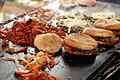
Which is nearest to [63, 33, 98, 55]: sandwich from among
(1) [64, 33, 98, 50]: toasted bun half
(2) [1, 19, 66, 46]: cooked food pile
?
(1) [64, 33, 98, 50]: toasted bun half

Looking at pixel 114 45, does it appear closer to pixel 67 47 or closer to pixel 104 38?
pixel 104 38

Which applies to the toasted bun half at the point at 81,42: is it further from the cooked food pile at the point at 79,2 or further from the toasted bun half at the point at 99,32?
the cooked food pile at the point at 79,2

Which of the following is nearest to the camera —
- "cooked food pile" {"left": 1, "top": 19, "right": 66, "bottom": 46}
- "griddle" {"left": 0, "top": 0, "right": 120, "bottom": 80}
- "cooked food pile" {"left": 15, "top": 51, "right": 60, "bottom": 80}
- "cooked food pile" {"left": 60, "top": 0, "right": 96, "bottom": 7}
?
"cooked food pile" {"left": 15, "top": 51, "right": 60, "bottom": 80}

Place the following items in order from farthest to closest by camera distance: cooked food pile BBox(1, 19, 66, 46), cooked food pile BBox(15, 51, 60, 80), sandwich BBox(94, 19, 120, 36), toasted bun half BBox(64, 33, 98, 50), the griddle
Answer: sandwich BBox(94, 19, 120, 36)
cooked food pile BBox(1, 19, 66, 46)
toasted bun half BBox(64, 33, 98, 50)
the griddle
cooked food pile BBox(15, 51, 60, 80)

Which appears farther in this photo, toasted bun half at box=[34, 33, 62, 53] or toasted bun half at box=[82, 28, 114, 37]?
toasted bun half at box=[82, 28, 114, 37]

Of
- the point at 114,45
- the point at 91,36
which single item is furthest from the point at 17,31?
the point at 114,45

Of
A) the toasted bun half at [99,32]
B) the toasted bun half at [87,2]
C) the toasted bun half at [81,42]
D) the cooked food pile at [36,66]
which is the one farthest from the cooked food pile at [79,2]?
the cooked food pile at [36,66]

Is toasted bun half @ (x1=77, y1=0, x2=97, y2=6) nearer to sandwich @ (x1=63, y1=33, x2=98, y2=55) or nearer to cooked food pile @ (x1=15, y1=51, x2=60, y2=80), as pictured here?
sandwich @ (x1=63, y1=33, x2=98, y2=55)
